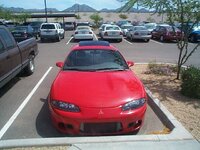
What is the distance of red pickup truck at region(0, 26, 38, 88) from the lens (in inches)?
285

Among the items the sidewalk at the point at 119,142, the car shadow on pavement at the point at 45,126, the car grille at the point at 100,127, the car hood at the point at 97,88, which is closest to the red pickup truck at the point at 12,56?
the car shadow on pavement at the point at 45,126

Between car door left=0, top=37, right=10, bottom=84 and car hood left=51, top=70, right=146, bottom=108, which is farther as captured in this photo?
car door left=0, top=37, right=10, bottom=84

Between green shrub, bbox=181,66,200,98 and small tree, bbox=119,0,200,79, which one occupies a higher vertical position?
small tree, bbox=119,0,200,79

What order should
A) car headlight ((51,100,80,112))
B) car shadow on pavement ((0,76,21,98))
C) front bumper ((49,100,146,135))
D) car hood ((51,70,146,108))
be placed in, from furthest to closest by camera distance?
car shadow on pavement ((0,76,21,98)), car hood ((51,70,146,108)), car headlight ((51,100,80,112)), front bumper ((49,100,146,135))

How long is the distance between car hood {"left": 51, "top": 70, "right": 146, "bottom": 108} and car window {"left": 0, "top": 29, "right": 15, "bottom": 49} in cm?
257

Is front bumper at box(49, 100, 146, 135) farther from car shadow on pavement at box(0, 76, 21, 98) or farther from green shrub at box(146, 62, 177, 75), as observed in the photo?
green shrub at box(146, 62, 177, 75)

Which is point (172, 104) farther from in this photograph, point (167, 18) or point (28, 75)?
point (28, 75)

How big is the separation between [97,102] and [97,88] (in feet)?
1.74

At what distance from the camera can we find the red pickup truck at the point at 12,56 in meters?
7.23

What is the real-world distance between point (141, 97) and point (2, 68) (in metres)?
3.74

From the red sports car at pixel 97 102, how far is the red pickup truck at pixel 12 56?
1.93m

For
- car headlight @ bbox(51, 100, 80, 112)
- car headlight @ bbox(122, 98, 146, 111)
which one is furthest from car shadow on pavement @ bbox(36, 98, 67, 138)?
car headlight @ bbox(122, 98, 146, 111)

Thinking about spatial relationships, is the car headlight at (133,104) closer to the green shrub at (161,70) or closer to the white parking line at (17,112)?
the white parking line at (17,112)

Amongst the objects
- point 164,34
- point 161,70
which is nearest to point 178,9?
point 161,70
